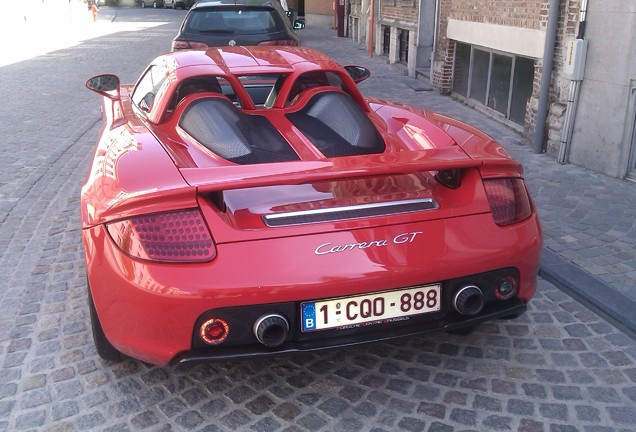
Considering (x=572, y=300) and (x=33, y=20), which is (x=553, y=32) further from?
(x=33, y=20)

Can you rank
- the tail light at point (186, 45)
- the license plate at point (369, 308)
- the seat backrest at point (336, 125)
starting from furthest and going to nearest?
the tail light at point (186, 45)
the seat backrest at point (336, 125)
the license plate at point (369, 308)

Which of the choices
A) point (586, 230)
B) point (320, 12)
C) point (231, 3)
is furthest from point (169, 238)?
point (320, 12)

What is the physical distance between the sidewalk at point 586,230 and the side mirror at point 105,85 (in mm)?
3128

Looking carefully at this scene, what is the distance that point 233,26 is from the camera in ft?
30.7

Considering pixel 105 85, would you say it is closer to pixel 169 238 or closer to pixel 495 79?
pixel 169 238

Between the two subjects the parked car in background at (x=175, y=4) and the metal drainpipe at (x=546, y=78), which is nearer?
the metal drainpipe at (x=546, y=78)

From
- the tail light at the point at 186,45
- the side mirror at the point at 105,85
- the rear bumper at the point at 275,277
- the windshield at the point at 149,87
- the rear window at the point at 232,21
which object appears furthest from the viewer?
the rear window at the point at 232,21

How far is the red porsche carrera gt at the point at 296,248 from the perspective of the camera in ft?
7.45

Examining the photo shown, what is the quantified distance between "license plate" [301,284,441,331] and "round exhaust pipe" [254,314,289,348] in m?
0.09

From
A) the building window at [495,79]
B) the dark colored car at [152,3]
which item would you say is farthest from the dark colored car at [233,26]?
the dark colored car at [152,3]

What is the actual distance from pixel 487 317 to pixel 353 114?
1.37m

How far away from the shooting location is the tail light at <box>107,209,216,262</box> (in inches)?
89.6

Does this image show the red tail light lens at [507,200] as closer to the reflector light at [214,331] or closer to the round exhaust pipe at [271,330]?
the round exhaust pipe at [271,330]

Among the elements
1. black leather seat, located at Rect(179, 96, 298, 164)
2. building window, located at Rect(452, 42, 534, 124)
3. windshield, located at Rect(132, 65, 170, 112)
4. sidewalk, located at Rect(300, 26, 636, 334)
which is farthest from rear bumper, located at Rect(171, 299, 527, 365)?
building window, located at Rect(452, 42, 534, 124)
